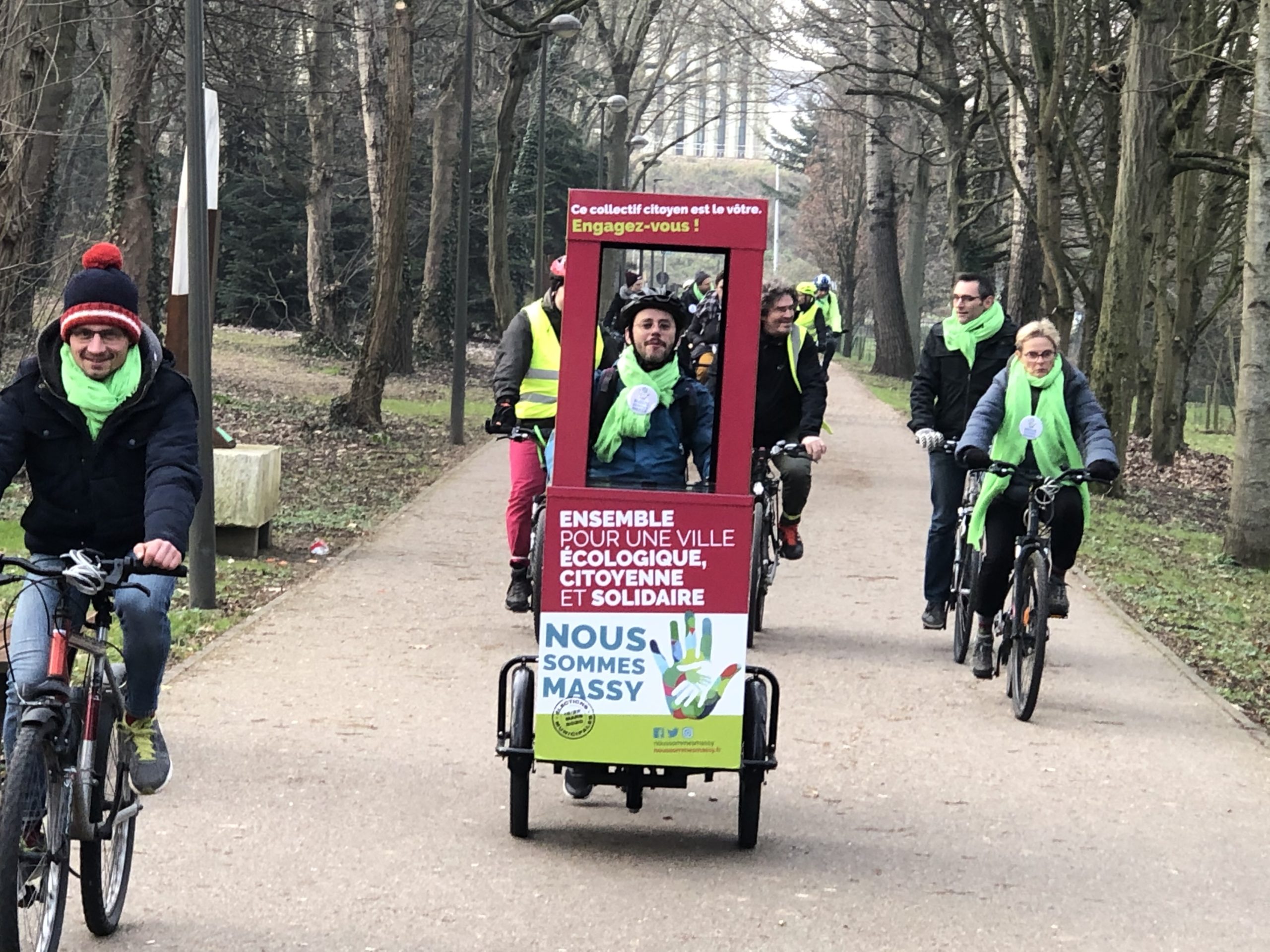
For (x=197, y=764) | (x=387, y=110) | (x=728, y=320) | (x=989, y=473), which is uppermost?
(x=387, y=110)

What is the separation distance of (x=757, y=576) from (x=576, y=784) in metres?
3.77

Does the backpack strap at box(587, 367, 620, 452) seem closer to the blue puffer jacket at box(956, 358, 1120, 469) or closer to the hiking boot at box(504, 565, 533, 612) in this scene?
the blue puffer jacket at box(956, 358, 1120, 469)

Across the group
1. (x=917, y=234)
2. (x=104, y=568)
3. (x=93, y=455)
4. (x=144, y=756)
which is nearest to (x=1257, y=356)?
(x=144, y=756)

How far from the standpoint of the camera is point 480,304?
4647 centimetres

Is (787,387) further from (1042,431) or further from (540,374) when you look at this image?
(1042,431)

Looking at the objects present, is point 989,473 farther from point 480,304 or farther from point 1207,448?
point 480,304

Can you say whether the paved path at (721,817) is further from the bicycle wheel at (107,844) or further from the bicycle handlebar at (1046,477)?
the bicycle handlebar at (1046,477)

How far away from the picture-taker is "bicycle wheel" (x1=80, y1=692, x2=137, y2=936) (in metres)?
4.81

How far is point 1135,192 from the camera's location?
17.8 m

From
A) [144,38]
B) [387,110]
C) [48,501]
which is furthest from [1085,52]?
[48,501]

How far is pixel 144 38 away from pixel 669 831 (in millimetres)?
14198

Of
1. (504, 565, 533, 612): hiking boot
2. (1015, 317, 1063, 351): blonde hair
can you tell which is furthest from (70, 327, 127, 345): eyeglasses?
(504, 565, 533, 612): hiking boot

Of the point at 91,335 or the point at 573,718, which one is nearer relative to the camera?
the point at 91,335

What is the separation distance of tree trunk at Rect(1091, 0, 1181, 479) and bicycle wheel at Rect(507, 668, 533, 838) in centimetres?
1278
